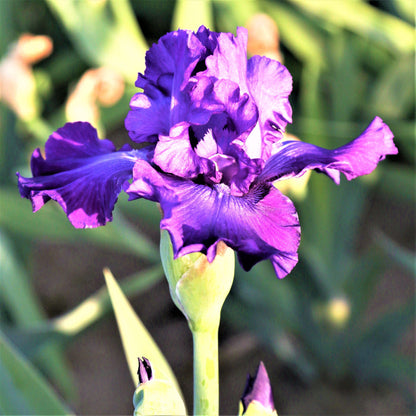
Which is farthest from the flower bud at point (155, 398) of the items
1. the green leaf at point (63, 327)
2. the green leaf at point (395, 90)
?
the green leaf at point (395, 90)

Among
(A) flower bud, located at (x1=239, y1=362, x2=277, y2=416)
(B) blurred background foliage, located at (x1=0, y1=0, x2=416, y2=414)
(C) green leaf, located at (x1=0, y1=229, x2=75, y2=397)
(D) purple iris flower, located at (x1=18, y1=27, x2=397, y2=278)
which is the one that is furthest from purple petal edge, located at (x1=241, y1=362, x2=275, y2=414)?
(C) green leaf, located at (x1=0, y1=229, x2=75, y2=397)

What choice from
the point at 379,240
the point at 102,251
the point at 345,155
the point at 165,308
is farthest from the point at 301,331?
the point at 345,155

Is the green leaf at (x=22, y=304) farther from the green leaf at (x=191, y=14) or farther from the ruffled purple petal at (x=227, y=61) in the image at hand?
the ruffled purple petal at (x=227, y=61)

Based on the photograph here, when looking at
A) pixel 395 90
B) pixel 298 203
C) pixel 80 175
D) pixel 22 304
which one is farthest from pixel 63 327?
pixel 395 90

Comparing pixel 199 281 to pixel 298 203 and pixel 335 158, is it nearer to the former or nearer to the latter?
pixel 335 158

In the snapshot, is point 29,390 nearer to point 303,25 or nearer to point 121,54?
point 121,54

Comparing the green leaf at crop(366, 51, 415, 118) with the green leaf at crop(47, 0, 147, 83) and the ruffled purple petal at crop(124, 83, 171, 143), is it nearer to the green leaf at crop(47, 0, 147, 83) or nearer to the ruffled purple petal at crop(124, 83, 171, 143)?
the green leaf at crop(47, 0, 147, 83)
